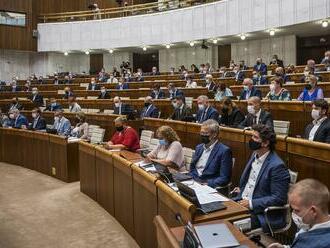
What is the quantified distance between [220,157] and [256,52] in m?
12.9

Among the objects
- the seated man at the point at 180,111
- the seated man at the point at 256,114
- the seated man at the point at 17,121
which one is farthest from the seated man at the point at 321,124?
the seated man at the point at 17,121

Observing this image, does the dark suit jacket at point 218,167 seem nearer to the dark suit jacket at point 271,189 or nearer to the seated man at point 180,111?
the dark suit jacket at point 271,189

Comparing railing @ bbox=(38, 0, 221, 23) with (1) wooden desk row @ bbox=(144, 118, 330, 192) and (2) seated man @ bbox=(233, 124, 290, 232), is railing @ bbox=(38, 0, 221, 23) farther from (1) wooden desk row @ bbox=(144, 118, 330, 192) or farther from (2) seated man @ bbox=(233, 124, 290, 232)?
(2) seated man @ bbox=(233, 124, 290, 232)

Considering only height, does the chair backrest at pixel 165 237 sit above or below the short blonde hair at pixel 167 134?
below

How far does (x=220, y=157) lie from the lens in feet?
13.0

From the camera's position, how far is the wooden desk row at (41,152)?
716cm

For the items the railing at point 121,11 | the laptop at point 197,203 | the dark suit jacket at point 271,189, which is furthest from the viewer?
the railing at point 121,11

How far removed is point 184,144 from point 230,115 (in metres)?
0.85

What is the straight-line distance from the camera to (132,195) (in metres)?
4.24

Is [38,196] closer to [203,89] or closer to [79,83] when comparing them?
[203,89]

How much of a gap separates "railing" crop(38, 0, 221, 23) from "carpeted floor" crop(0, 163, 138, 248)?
11.1 m

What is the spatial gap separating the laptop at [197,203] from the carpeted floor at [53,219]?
1.56 meters

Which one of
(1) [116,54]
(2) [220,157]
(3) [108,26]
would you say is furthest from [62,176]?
(1) [116,54]

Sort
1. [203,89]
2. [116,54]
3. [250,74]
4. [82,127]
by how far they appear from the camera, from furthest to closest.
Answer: [116,54], [250,74], [203,89], [82,127]
